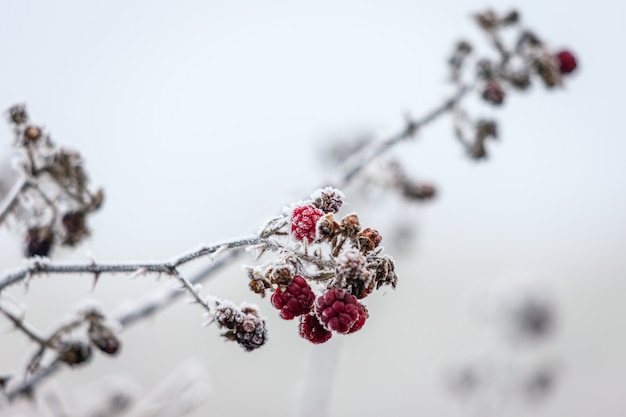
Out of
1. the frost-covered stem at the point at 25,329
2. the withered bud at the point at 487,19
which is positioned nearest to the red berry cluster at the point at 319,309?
the frost-covered stem at the point at 25,329

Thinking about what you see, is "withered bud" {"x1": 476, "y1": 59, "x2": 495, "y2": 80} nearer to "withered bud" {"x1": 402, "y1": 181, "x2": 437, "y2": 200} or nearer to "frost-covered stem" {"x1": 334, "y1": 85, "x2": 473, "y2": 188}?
"frost-covered stem" {"x1": 334, "y1": 85, "x2": 473, "y2": 188}

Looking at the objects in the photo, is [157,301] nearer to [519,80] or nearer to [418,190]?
[418,190]

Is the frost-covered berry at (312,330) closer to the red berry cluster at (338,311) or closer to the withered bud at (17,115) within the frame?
the red berry cluster at (338,311)

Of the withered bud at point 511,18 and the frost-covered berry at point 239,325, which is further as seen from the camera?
the withered bud at point 511,18

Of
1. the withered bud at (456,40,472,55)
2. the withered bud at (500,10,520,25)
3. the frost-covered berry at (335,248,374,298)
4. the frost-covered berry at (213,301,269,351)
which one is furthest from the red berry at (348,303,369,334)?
the withered bud at (500,10,520,25)

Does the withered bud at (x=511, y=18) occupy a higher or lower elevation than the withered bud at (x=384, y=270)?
higher

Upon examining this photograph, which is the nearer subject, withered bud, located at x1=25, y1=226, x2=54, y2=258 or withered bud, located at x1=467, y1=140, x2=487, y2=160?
withered bud, located at x1=25, y1=226, x2=54, y2=258
